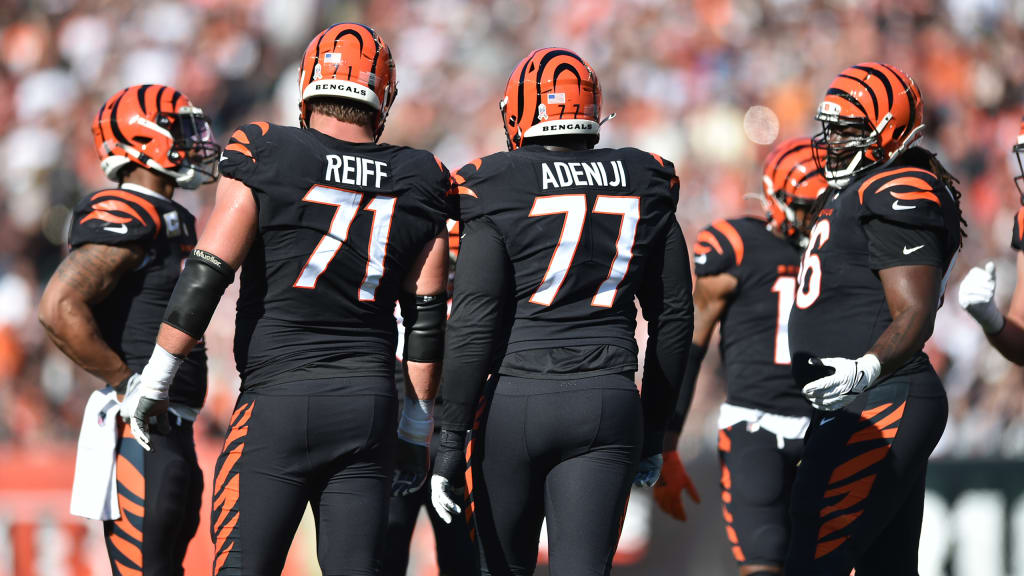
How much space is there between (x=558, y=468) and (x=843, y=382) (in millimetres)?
978

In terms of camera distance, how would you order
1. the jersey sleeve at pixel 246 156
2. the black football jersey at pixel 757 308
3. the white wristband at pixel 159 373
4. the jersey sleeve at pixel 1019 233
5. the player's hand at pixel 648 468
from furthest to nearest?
1. the black football jersey at pixel 757 308
2. the jersey sleeve at pixel 1019 233
3. the player's hand at pixel 648 468
4. the white wristband at pixel 159 373
5. the jersey sleeve at pixel 246 156

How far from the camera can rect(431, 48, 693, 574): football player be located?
12.7 feet

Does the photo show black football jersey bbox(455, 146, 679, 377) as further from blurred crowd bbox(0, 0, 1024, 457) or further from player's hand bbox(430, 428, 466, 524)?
blurred crowd bbox(0, 0, 1024, 457)

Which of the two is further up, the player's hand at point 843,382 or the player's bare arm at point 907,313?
the player's bare arm at point 907,313

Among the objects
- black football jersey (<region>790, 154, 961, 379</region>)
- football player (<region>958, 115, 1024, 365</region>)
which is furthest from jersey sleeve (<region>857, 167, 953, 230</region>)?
football player (<region>958, 115, 1024, 365</region>)

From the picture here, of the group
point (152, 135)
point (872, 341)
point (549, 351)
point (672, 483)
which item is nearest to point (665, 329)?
point (549, 351)

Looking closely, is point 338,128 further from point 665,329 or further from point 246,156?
point 665,329

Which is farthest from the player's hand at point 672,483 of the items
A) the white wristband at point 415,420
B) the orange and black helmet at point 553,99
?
the orange and black helmet at point 553,99

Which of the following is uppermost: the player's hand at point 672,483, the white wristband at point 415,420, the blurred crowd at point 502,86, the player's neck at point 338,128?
the blurred crowd at point 502,86

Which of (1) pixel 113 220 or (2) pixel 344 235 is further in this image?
(1) pixel 113 220

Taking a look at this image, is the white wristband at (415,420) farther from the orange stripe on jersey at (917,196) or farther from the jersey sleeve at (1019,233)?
the jersey sleeve at (1019,233)

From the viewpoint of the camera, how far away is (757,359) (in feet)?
18.2

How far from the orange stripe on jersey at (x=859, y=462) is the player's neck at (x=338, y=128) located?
2.01 m

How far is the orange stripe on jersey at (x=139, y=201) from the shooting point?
4.71 m
